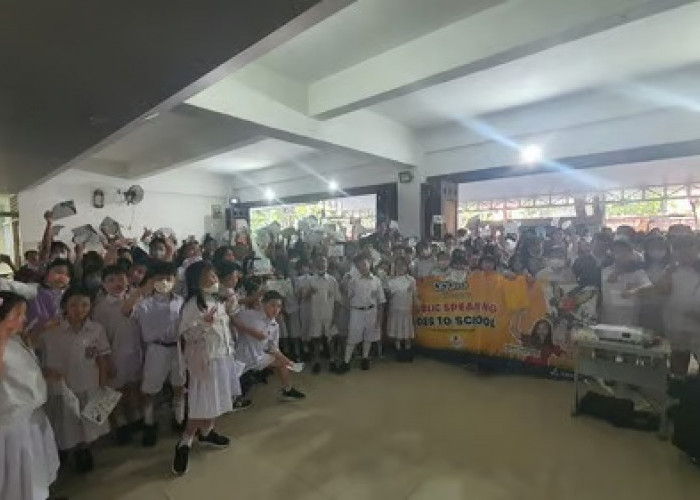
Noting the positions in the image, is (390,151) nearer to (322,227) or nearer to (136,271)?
(322,227)

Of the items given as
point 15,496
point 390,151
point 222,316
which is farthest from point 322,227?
point 15,496

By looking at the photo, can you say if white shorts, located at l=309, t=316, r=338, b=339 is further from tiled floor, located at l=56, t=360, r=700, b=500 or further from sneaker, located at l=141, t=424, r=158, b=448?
sneaker, located at l=141, t=424, r=158, b=448

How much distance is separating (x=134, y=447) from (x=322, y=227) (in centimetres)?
513

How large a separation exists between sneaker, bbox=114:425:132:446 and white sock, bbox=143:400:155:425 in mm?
163

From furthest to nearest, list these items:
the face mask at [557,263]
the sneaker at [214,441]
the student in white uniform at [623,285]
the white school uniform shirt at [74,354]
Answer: the face mask at [557,263] < the student in white uniform at [623,285] < the sneaker at [214,441] < the white school uniform shirt at [74,354]

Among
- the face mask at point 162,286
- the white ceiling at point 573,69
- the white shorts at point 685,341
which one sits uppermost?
the white ceiling at point 573,69

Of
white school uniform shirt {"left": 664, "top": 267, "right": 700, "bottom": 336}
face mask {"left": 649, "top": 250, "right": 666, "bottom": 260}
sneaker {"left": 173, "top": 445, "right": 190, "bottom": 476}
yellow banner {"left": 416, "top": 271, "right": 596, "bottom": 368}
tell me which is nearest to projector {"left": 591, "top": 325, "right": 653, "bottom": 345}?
white school uniform shirt {"left": 664, "top": 267, "right": 700, "bottom": 336}

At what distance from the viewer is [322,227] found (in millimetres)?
7559

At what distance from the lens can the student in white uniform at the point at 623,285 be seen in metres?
3.52

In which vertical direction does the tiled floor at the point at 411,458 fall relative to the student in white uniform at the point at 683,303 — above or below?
below

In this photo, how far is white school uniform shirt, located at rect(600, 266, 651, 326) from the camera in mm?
3520

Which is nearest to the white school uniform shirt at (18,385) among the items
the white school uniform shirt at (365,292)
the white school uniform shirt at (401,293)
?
the white school uniform shirt at (365,292)

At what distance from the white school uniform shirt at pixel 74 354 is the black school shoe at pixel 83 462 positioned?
1.38 feet

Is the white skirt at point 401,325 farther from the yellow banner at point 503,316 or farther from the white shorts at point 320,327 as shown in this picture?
the white shorts at point 320,327
